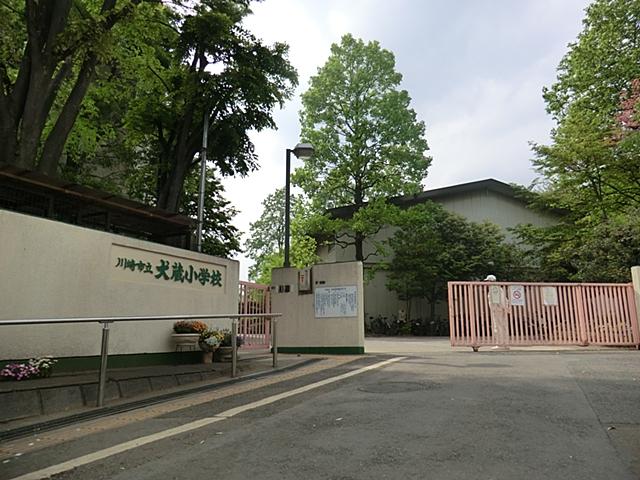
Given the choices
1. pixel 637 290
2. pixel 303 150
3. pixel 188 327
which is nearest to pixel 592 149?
pixel 637 290

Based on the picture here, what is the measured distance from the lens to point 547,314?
44.1 feet

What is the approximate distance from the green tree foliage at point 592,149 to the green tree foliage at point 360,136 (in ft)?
23.5

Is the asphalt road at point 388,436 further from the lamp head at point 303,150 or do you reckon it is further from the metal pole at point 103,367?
the lamp head at point 303,150

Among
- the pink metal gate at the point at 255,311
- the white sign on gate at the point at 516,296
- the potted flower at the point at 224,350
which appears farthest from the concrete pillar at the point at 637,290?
the potted flower at the point at 224,350

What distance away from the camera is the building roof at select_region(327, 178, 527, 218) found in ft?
92.4

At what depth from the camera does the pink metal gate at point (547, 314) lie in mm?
13195

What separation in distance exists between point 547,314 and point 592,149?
900 cm

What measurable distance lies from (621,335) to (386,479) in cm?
1293

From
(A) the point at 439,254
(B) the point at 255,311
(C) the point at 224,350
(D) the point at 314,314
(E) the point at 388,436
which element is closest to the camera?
(E) the point at 388,436

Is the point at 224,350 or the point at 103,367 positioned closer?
the point at 103,367

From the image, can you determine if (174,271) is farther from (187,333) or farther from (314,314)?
(314,314)

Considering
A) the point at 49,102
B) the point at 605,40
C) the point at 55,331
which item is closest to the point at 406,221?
the point at 605,40

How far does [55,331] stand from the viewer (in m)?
6.99

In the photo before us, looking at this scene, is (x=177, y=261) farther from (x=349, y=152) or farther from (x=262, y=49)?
(x=349, y=152)
